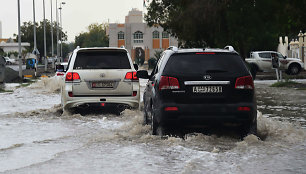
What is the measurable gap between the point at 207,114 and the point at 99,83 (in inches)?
215

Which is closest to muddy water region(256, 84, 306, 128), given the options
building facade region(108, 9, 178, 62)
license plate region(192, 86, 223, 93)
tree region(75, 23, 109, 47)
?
license plate region(192, 86, 223, 93)

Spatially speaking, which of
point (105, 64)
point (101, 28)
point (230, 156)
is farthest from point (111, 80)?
point (101, 28)

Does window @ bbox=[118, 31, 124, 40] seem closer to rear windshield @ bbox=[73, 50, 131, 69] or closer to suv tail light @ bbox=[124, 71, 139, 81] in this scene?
rear windshield @ bbox=[73, 50, 131, 69]

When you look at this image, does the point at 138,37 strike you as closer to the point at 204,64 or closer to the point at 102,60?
the point at 102,60

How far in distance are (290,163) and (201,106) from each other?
7.24ft

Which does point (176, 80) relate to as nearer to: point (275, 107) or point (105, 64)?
point (105, 64)

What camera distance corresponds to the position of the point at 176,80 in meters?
10.5

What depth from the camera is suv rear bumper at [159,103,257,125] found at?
10414mm

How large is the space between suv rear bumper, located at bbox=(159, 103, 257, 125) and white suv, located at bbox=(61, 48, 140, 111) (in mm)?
5078

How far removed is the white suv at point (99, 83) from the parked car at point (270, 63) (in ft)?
99.8

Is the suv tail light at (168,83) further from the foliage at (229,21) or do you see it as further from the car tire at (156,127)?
the foliage at (229,21)

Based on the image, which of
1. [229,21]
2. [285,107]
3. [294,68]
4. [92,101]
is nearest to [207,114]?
[92,101]

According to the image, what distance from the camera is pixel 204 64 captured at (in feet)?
34.9

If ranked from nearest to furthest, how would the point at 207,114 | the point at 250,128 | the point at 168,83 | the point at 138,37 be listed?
1. the point at 207,114
2. the point at 168,83
3. the point at 250,128
4. the point at 138,37
